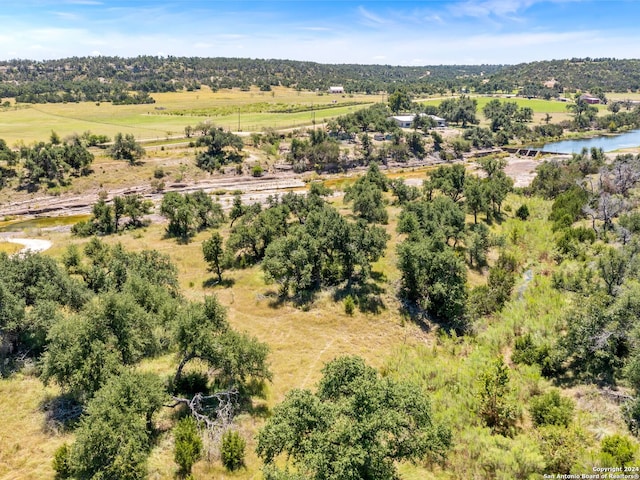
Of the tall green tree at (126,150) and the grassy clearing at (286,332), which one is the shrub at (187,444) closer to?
the grassy clearing at (286,332)

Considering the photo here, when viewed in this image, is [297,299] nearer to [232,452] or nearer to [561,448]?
[232,452]

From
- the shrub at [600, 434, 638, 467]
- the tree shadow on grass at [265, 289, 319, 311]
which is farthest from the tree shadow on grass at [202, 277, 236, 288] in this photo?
the shrub at [600, 434, 638, 467]

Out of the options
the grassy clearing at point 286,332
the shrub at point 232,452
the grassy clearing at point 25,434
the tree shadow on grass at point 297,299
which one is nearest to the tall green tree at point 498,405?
the grassy clearing at point 286,332

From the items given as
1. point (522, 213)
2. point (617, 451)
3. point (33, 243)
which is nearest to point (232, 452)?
point (617, 451)

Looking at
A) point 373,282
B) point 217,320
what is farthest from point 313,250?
point 217,320

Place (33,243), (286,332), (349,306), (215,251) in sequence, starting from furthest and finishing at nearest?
(33,243), (215,251), (349,306), (286,332)

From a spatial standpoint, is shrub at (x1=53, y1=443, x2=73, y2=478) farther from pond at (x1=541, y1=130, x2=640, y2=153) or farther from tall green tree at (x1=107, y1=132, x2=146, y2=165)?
pond at (x1=541, y1=130, x2=640, y2=153)

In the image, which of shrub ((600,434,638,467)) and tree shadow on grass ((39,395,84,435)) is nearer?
shrub ((600,434,638,467))
